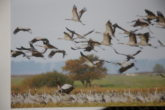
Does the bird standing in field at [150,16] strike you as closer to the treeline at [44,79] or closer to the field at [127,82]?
the field at [127,82]

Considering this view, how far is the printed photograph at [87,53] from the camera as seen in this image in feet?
15.1

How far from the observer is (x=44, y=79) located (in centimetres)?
481

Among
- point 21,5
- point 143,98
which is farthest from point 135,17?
point 21,5

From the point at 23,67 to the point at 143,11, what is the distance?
2.15 m

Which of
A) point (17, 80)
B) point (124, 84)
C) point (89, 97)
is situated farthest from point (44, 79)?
point (124, 84)

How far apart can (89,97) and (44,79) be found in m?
0.80

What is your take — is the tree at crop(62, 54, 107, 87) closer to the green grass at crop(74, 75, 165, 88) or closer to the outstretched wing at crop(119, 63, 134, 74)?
the green grass at crop(74, 75, 165, 88)

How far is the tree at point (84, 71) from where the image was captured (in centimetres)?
470

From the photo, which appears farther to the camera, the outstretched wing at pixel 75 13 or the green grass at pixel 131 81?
the outstretched wing at pixel 75 13

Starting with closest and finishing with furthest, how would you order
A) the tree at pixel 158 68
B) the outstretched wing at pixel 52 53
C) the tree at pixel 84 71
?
the tree at pixel 158 68 → the tree at pixel 84 71 → the outstretched wing at pixel 52 53

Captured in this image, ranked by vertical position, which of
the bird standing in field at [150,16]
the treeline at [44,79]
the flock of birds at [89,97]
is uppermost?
the bird standing in field at [150,16]

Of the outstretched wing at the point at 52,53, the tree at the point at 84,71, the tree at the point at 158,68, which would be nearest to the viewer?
the tree at the point at 158,68

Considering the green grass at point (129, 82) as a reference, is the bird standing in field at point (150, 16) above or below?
above

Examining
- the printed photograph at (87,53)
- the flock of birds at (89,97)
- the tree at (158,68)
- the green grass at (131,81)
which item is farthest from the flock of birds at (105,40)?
the flock of birds at (89,97)
